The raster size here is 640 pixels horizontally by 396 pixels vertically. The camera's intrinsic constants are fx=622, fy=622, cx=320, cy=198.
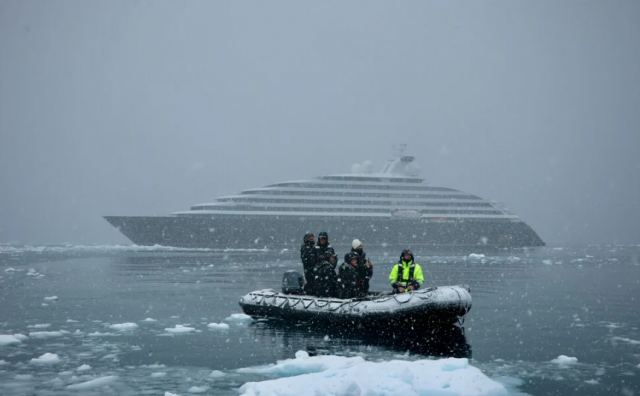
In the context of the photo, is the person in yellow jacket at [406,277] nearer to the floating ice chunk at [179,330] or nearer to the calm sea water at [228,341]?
the calm sea water at [228,341]

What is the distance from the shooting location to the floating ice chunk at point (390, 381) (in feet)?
23.4

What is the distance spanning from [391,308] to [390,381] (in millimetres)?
3836

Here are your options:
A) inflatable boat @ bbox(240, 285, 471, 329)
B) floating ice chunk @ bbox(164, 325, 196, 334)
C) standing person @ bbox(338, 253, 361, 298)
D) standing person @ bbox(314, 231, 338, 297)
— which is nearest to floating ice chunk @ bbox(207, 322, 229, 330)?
floating ice chunk @ bbox(164, 325, 196, 334)

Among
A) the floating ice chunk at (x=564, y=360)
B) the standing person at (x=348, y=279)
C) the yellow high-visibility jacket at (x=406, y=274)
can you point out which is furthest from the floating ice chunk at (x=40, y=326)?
the floating ice chunk at (x=564, y=360)

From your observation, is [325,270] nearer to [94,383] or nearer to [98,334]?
[98,334]

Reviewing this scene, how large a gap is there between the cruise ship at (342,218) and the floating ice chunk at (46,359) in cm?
4909

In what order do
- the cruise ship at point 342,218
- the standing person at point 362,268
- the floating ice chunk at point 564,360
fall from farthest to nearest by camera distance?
the cruise ship at point 342,218 < the standing person at point 362,268 < the floating ice chunk at point 564,360

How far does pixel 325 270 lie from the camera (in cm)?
1241

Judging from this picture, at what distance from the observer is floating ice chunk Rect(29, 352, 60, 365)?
30.7ft

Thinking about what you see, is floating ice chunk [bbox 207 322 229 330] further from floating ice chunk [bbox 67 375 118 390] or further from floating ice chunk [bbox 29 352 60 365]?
floating ice chunk [bbox 67 375 118 390]

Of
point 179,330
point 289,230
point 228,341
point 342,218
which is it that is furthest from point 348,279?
point 342,218

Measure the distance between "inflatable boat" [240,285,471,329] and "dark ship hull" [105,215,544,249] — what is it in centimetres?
4734

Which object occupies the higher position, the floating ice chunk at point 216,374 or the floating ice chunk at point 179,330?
Answer: the floating ice chunk at point 179,330

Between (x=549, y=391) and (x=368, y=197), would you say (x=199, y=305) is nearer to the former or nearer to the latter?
(x=549, y=391)
